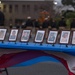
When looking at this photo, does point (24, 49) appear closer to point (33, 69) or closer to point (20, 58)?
point (20, 58)

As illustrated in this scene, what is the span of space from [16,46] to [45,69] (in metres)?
2.95

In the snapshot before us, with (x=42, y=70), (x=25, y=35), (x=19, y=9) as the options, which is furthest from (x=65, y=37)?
(x=19, y=9)

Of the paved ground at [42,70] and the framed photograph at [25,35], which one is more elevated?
the framed photograph at [25,35]

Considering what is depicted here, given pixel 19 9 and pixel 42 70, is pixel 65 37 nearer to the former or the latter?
pixel 42 70

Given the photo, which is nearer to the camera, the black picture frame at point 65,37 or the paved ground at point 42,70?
the black picture frame at point 65,37

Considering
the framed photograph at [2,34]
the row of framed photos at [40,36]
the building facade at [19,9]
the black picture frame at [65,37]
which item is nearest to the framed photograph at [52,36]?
the row of framed photos at [40,36]

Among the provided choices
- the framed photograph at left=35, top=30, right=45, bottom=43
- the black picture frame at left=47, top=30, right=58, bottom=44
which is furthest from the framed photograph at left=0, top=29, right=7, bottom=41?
the black picture frame at left=47, top=30, right=58, bottom=44

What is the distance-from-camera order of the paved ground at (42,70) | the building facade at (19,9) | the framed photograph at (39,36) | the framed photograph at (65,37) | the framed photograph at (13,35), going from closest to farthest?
the framed photograph at (65,37) → the framed photograph at (39,36) → the framed photograph at (13,35) → the paved ground at (42,70) → the building facade at (19,9)

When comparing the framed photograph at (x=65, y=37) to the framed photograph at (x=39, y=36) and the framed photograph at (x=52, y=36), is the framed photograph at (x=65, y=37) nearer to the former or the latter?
the framed photograph at (x=52, y=36)

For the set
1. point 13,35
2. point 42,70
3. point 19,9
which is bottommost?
point 19,9

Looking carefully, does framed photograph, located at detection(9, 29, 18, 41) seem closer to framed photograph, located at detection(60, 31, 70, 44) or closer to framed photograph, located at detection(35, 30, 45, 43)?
framed photograph, located at detection(35, 30, 45, 43)

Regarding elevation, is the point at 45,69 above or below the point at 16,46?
below

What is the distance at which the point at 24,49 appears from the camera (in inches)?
253

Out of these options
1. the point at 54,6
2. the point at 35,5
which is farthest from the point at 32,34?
the point at 35,5
